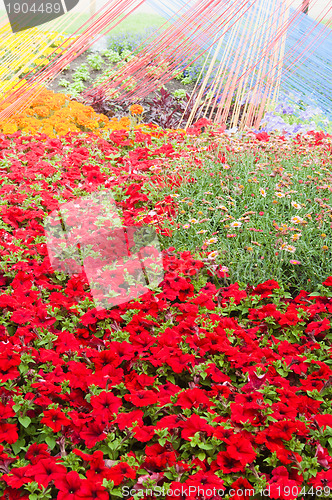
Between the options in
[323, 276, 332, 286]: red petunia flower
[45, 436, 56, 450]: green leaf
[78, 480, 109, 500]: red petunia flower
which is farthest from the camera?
[323, 276, 332, 286]: red petunia flower

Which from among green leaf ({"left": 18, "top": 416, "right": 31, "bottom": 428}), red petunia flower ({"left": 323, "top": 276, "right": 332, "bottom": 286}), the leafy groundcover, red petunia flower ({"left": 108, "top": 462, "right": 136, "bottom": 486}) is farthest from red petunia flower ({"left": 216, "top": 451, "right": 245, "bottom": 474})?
red petunia flower ({"left": 323, "top": 276, "right": 332, "bottom": 286})

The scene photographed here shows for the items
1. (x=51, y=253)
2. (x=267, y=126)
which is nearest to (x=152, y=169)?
(x=51, y=253)

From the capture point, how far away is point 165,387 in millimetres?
1547

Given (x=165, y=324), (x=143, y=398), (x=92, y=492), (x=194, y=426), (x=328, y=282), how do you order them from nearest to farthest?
(x=92, y=492) < (x=194, y=426) < (x=143, y=398) < (x=165, y=324) < (x=328, y=282)

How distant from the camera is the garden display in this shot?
128 cm

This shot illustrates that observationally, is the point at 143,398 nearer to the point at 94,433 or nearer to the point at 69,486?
the point at 94,433

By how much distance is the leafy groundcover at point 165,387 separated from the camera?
1256 millimetres

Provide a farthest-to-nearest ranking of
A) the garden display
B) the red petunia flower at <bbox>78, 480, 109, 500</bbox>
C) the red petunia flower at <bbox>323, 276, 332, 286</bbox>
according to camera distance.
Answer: the red petunia flower at <bbox>323, 276, 332, 286</bbox>, the garden display, the red petunia flower at <bbox>78, 480, 109, 500</bbox>

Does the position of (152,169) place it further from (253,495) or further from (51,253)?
(253,495)

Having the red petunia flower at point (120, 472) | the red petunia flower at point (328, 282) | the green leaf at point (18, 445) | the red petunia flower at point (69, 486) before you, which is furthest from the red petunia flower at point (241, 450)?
the red petunia flower at point (328, 282)

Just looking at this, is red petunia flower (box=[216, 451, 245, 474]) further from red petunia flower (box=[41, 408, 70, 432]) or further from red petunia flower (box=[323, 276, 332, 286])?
red petunia flower (box=[323, 276, 332, 286])

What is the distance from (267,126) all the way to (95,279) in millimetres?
3553

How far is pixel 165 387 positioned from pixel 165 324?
0.36 m

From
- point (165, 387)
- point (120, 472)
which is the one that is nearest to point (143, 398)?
point (165, 387)
